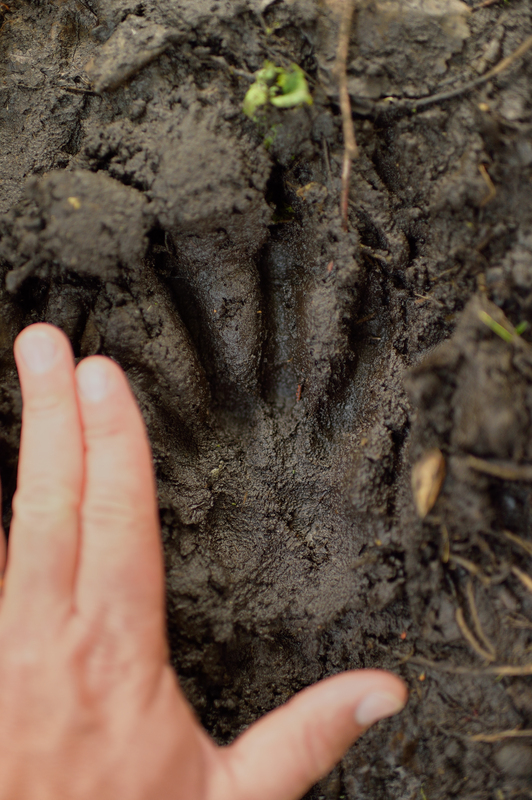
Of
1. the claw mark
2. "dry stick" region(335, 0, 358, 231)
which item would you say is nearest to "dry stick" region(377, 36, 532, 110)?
"dry stick" region(335, 0, 358, 231)

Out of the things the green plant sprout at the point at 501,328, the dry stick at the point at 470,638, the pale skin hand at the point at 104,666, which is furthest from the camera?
the dry stick at the point at 470,638

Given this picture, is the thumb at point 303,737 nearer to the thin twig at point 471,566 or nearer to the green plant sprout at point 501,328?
the thin twig at point 471,566

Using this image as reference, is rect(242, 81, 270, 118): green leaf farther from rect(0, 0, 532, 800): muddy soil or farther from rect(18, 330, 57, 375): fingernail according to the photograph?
rect(18, 330, 57, 375): fingernail

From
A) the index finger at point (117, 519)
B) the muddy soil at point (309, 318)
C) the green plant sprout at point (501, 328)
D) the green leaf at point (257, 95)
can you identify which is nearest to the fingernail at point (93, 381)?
the index finger at point (117, 519)

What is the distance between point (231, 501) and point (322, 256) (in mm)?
848

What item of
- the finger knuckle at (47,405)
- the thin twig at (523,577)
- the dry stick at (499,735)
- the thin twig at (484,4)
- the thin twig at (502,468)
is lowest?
the dry stick at (499,735)

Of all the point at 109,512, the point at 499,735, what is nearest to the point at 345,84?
the point at 109,512

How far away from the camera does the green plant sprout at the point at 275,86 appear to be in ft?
5.06

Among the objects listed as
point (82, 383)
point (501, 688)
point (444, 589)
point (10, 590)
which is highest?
point (82, 383)

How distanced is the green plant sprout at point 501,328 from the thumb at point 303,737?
3.06 ft

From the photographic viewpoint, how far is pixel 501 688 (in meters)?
1.53

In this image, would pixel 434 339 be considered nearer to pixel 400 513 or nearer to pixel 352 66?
→ pixel 400 513

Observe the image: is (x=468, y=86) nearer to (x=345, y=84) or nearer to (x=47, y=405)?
(x=345, y=84)

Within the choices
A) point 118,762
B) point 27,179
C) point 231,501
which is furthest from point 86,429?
point 27,179
